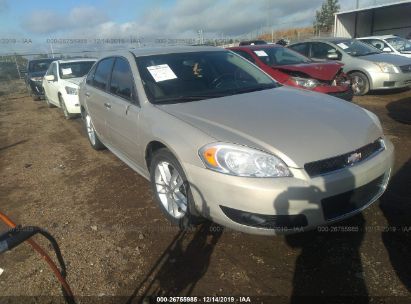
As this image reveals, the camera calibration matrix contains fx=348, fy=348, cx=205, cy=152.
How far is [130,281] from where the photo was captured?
2596 mm

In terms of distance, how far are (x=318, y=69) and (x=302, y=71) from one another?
0.31 metres

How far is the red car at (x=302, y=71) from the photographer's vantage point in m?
6.50

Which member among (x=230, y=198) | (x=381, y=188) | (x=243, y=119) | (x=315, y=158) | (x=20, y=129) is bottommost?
(x=20, y=129)

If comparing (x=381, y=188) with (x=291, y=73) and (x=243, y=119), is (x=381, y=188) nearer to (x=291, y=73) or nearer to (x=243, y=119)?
(x=243, y=119)

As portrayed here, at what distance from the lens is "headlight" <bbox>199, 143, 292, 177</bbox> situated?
2424 mm

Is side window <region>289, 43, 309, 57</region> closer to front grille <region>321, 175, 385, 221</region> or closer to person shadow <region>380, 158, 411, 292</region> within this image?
person shadow <region>380, 158, 411, 292</region>

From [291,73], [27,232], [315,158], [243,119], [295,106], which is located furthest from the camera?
[291,73]

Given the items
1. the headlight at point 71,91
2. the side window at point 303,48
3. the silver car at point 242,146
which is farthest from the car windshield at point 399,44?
the headlight at point 71,91

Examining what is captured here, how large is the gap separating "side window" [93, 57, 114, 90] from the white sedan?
3412 millimetres

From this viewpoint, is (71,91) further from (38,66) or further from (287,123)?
(38,66)

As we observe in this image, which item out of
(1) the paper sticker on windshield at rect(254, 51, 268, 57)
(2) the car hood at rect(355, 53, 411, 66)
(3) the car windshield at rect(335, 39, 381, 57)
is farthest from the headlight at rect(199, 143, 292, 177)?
(3) the car windshield at rect(335, 39, 381, 57)

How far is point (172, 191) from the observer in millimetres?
3143

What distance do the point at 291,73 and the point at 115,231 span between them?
16.3 ft

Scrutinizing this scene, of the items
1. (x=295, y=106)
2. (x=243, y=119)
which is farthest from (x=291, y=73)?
(x=243, y=119)
